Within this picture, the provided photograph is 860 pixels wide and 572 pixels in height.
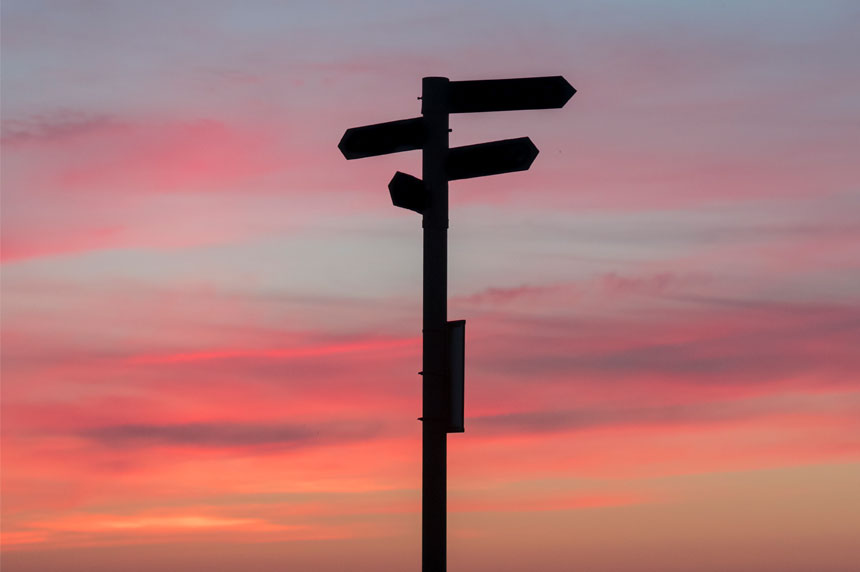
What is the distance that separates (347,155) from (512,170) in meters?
1.45

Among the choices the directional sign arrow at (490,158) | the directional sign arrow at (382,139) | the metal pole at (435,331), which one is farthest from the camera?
the directional sign arrow at (382,139)

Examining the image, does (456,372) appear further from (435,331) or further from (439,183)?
(439,183)

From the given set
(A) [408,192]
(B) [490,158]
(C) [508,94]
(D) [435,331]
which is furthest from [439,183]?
(D) [435,331]

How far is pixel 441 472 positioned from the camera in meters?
10.5

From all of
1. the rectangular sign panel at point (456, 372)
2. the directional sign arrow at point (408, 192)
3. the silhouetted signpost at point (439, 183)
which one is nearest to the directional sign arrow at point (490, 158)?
the silhouetted signpost at point (439, 183)

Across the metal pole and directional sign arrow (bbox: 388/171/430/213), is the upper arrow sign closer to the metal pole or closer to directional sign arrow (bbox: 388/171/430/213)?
the metal pole

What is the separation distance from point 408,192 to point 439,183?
348 millimetres

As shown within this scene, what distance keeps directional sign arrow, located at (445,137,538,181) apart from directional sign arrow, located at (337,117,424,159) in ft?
1.17

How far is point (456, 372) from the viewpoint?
1064cm

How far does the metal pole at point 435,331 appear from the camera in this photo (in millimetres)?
10492

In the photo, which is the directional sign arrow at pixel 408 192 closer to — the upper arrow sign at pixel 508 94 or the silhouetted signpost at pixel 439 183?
the silhouetted signpost at pixel 439 183

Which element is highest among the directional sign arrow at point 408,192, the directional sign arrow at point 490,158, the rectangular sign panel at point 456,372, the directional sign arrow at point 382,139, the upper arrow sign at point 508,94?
the upper arrow sign at point 508,94

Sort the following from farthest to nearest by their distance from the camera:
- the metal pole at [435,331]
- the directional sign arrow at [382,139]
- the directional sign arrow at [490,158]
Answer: the directional sign arrow at [382,139]
the directional sign arrow at [490,158]
the metal pole at [435,331]

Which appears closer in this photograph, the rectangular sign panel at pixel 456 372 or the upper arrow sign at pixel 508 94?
the rectangular sign panel at pixel 456 372
